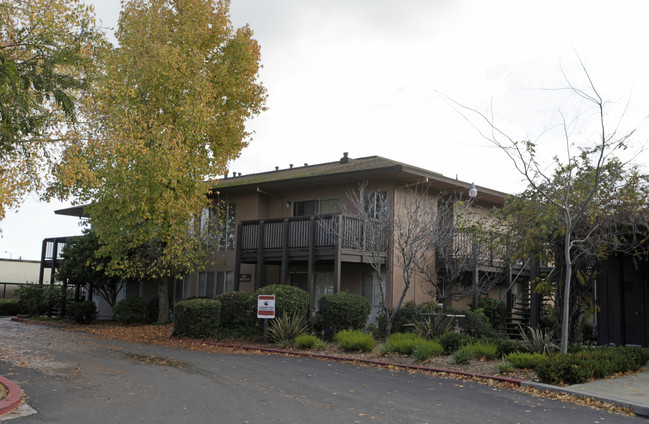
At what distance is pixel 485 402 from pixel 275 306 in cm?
927

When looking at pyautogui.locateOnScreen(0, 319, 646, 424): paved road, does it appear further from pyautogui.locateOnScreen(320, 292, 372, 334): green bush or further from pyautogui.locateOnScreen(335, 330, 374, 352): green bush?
pyautogui.locateOnScreen(320, 292, 372, 334): green bush

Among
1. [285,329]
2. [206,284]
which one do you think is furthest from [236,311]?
[206,284]

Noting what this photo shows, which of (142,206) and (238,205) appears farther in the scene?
(238,205)

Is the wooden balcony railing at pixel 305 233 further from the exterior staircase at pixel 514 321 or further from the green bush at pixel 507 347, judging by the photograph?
the exterior staircase at pixel 514 321

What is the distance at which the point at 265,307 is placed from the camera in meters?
17.1

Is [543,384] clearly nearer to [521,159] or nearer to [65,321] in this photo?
[521,159]

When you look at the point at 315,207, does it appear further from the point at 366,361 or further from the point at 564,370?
the point at 564,370

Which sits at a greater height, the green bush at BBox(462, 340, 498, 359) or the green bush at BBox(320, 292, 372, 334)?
the green bush at BBox(320, 292, 372, 334)

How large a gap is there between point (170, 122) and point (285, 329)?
28.5 feet

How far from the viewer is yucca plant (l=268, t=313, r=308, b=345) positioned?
1697cm

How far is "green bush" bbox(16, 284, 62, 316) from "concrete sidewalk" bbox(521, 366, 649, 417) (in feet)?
79.3

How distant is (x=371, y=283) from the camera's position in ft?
69.4

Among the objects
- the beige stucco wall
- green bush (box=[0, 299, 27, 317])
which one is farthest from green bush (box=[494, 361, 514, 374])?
the beige stucco wall

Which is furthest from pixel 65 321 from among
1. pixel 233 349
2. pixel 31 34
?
pixel 31 34
